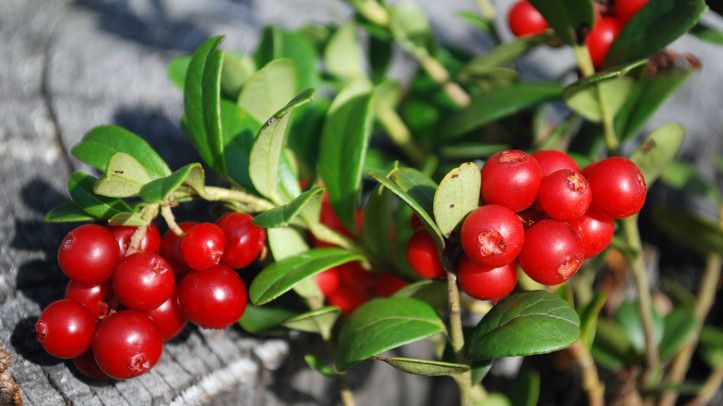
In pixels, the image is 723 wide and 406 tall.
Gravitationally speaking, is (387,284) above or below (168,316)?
below

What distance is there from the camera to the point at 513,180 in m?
0.91

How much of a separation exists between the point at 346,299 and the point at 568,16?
58cm

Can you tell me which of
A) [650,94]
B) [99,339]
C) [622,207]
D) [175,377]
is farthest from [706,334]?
[99,339]

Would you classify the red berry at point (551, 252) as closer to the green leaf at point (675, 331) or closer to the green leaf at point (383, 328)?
the green leaf at point (383, 328)

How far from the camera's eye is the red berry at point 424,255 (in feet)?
3.39

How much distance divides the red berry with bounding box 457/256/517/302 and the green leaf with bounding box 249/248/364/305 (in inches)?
7.2

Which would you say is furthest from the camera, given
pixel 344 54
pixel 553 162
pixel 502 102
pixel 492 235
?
pixel 344 54

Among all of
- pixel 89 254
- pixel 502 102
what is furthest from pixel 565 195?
pixel 89 254

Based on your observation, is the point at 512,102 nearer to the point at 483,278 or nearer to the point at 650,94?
the point at 650,94

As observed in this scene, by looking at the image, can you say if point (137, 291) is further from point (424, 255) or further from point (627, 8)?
point (627, 8)

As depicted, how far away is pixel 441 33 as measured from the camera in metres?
2.19

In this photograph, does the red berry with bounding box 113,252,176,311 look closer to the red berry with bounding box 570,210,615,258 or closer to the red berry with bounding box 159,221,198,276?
the red berry with bounding box 159,221,198,276

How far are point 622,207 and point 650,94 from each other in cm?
41


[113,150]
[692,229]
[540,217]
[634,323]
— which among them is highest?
[113,150]
